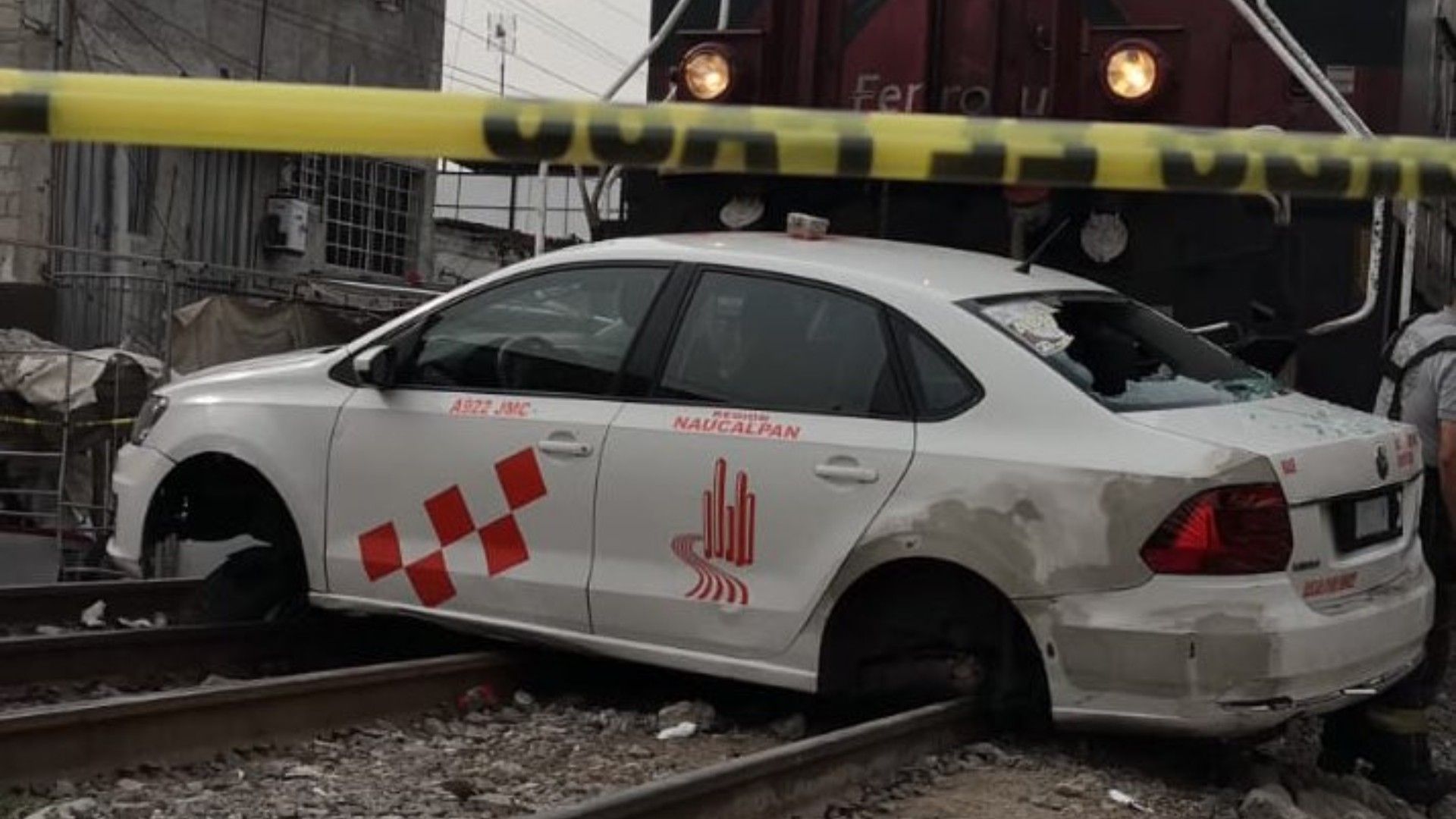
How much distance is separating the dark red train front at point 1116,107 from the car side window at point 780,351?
5.43 ft

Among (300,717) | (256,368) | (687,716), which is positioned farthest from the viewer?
(256,368)

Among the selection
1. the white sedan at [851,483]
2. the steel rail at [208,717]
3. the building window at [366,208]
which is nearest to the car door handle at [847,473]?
the white sedan at [851,483]

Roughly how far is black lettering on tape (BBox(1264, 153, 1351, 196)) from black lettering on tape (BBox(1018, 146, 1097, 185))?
296mm

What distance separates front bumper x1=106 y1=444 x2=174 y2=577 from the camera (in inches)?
236

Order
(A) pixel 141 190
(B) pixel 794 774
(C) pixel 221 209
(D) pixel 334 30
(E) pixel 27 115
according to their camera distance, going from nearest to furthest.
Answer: (E) pixel 27 115
(B) pixel 794 774
(A) pixel 141 190
(C) pixel 221 209
(D) pixel 334 30

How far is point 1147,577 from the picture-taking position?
4.28m

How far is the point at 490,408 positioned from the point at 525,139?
2.78 meters

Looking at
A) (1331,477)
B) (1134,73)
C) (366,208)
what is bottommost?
(1331,477)

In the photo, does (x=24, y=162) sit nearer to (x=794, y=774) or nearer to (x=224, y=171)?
(x=224, y=171)

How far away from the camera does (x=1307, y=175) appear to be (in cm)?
271

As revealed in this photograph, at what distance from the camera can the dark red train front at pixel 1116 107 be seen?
619cm

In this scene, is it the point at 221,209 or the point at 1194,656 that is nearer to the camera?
the point at 1194,656

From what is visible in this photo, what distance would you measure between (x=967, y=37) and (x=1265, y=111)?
128cm

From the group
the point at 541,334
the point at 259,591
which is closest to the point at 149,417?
the point at 259,591
